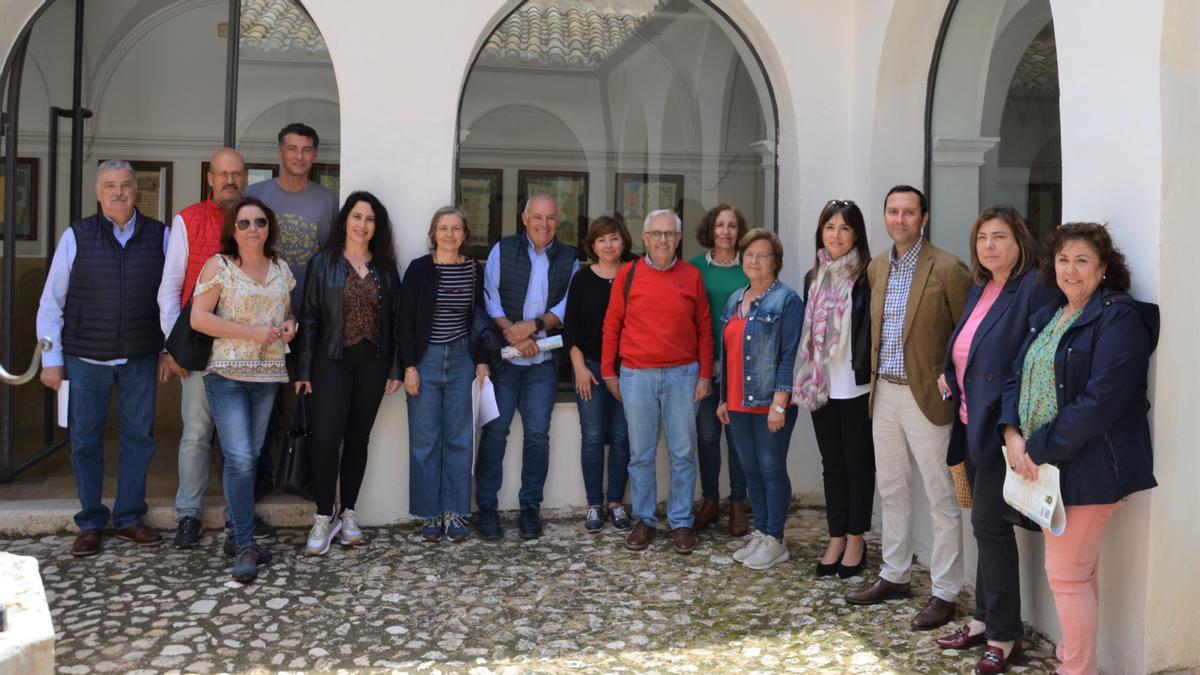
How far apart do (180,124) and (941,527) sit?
26.1 feet

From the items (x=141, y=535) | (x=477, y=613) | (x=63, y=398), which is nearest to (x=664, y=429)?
(x=477, y=613)

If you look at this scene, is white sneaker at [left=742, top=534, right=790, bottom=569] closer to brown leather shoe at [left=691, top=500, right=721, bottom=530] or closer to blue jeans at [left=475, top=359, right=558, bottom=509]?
brown leather shoe at [left=691, top=500, right=721, bottom=530]

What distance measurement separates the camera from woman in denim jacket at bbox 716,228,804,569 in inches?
186

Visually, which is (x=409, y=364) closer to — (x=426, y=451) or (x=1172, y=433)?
(x=426, y=451)

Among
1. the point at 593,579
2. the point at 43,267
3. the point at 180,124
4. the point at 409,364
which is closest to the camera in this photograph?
the point at 593,579

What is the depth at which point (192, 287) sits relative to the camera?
4.84 meters

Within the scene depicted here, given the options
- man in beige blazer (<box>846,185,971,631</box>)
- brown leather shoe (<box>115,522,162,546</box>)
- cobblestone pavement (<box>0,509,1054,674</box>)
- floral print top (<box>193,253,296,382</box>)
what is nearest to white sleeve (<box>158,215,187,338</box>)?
floral print top (<box>193,253,296,382</box>)

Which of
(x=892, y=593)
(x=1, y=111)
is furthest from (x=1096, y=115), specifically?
(x=1, y=111)

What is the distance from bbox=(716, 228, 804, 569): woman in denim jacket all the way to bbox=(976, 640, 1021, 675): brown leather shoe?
1321 millimetres

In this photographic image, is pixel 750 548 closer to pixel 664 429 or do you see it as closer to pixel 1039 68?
pixel 664 429

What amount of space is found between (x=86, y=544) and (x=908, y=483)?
3825 millimetres

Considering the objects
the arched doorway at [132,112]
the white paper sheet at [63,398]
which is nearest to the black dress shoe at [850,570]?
the white paper sheet at [63,398]

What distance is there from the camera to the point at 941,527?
411 centimetres

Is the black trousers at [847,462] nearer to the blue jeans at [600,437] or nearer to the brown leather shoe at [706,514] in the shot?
the brown leather shoe at [706,514]
